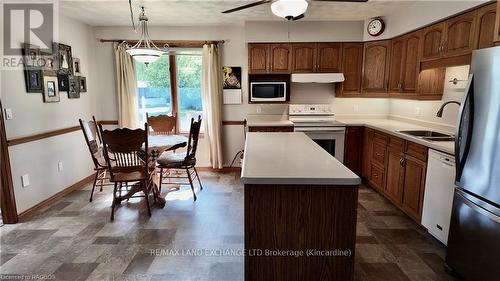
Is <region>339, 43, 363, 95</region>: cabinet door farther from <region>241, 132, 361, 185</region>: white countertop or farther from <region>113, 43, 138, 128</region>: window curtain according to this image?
<region>113, 43, 138, 128</region>: window curtain

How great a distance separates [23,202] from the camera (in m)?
3.15

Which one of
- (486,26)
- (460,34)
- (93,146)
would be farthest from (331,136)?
(93,146)

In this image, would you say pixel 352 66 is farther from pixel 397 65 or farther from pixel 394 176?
pixel 394 176

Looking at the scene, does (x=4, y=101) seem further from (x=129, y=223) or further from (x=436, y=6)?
(x=436, y=6)

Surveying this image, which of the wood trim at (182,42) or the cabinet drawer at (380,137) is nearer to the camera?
the cabinet drawer at (380,137)

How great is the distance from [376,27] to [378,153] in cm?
186

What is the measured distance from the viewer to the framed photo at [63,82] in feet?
12.4

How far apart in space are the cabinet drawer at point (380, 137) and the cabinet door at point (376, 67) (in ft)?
2.70

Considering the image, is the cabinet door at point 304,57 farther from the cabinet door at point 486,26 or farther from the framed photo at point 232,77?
the cabinet door at point 486,26

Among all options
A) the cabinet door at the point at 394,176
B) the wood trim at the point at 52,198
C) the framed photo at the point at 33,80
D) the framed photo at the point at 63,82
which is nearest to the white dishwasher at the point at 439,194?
the cabinet door at the point at 394,176

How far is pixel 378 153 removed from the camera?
3.77 m

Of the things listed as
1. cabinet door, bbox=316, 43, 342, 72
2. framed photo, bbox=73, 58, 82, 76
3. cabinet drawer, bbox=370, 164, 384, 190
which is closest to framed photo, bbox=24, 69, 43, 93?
framed photo, bbox=73, 58, 82, 76

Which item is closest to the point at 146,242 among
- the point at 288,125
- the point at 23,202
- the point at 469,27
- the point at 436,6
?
the point at 23,202

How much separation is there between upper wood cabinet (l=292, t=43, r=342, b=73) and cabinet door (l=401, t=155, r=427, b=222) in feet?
6.51
